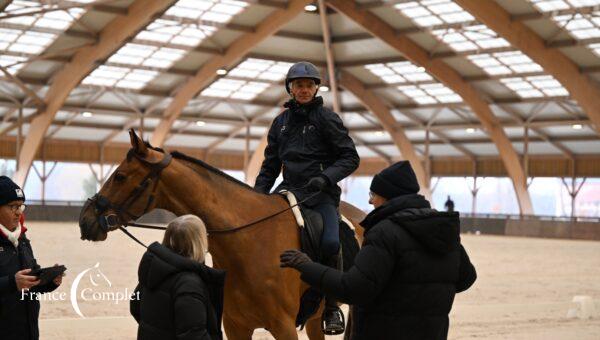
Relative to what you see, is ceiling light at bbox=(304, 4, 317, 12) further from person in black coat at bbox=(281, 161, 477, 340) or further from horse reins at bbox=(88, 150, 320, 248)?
person in black coat at bbox=(281, 161, 477, 340)

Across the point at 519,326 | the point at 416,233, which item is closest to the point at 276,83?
the point at 519,326

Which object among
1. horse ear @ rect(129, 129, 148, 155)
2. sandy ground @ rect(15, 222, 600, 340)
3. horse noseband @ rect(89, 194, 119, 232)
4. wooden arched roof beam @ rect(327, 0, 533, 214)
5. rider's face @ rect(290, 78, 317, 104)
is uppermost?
wooden arched roof beam @ rect(327, 0, 533, 214)

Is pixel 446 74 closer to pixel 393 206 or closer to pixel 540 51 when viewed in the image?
pixel 540 51

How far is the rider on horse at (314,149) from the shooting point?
16.8ft

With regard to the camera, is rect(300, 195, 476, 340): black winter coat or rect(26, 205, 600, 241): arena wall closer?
rect(300, 195, 476, 340): black winter coat

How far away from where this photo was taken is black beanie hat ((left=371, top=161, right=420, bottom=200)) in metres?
3.42

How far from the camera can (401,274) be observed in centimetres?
328

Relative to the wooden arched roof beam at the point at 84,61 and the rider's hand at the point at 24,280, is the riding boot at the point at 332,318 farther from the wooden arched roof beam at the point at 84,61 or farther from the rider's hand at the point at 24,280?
the wooden arched roof beam at the point at 84,61

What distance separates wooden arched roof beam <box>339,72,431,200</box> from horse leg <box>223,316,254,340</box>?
95.3 ft

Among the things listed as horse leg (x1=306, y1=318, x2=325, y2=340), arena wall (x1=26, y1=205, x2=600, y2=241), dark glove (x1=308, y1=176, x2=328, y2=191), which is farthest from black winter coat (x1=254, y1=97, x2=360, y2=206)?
arena wall (x1=26, y1=205, x2=600, y2=241)

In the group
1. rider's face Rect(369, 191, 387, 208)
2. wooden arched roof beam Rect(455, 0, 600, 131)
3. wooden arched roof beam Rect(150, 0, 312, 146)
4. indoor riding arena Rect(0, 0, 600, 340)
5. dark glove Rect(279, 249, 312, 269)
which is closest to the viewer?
dark glove Rect(279, 249, 312, 269)

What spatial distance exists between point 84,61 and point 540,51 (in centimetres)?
1514

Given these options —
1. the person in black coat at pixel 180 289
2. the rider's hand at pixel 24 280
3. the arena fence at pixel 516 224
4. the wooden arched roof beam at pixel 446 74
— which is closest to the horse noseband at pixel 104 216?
the rider's hand at pixel 24 280

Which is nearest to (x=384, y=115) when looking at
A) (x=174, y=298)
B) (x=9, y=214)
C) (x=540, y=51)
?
(x=540, y=51)
